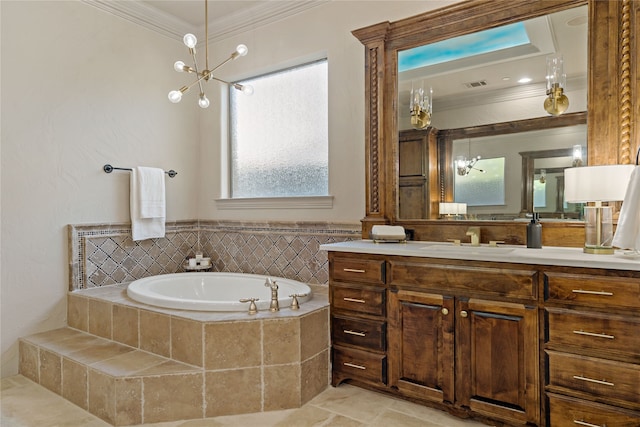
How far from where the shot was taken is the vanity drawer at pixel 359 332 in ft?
7.20

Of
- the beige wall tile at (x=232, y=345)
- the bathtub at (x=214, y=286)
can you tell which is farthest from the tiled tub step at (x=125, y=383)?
the bathtub at (x=214, y=286)

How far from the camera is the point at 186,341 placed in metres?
2.14

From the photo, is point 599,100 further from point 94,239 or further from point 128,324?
point 94,239

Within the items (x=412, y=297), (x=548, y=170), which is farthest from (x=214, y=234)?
(x=548, y=170)

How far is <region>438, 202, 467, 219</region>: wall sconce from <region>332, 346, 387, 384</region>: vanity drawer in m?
0.96

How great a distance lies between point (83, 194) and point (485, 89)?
295cm

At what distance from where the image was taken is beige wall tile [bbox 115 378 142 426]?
199 centimetres

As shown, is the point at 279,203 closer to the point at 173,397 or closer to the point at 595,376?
the point at 173,397

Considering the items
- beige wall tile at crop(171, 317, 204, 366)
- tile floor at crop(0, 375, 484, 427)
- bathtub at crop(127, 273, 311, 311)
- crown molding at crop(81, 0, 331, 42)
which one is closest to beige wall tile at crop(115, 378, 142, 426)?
tile floor at crop(0, 375, 484, 427)

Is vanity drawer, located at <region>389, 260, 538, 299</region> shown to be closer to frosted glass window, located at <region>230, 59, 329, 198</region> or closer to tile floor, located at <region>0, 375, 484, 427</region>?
tile floor, located at <region>0, 375, 484, 427</region>

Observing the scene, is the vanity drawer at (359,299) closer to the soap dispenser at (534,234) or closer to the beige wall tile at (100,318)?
the soap dispenser at (534,234)

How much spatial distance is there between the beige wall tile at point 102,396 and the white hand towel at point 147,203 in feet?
4.44

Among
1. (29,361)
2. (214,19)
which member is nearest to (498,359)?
(29,361)

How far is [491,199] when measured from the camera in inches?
92.0
